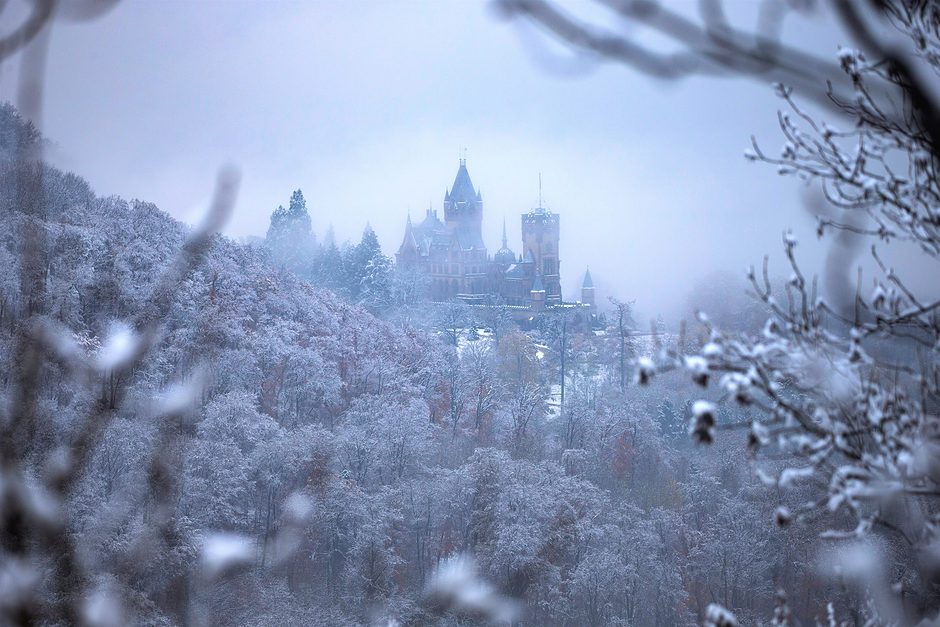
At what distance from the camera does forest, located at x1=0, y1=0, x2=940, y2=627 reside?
1.72m

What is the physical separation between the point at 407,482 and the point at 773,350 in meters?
16.0

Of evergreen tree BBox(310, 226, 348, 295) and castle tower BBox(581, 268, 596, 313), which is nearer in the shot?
evergreen tree BBox(310, 226, 348, 295)

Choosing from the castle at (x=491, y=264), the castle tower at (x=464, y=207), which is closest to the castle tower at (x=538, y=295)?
the castle at (x=491, y=264)

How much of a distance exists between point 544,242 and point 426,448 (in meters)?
24.7

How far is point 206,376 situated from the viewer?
1762 centimetres

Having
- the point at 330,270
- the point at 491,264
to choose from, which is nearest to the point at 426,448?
the point at 330,270

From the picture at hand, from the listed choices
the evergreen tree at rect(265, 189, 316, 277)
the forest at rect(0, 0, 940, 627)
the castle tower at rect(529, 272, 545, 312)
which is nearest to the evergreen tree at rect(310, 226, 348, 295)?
the evergreen tree at rect(265, 189, 316, 277)

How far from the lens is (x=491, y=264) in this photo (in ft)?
138

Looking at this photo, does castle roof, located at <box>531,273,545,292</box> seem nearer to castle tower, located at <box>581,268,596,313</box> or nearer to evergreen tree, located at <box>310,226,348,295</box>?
castle tower, located at <box>581,268,596,313</box>

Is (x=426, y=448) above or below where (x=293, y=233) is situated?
below

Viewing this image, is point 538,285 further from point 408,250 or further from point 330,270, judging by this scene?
point 330,270

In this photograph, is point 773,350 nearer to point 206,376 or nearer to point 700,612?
point 700,612

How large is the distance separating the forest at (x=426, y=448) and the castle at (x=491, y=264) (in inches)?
496

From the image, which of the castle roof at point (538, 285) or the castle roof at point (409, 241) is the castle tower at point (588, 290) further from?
the castle roof at point (409, 241)
